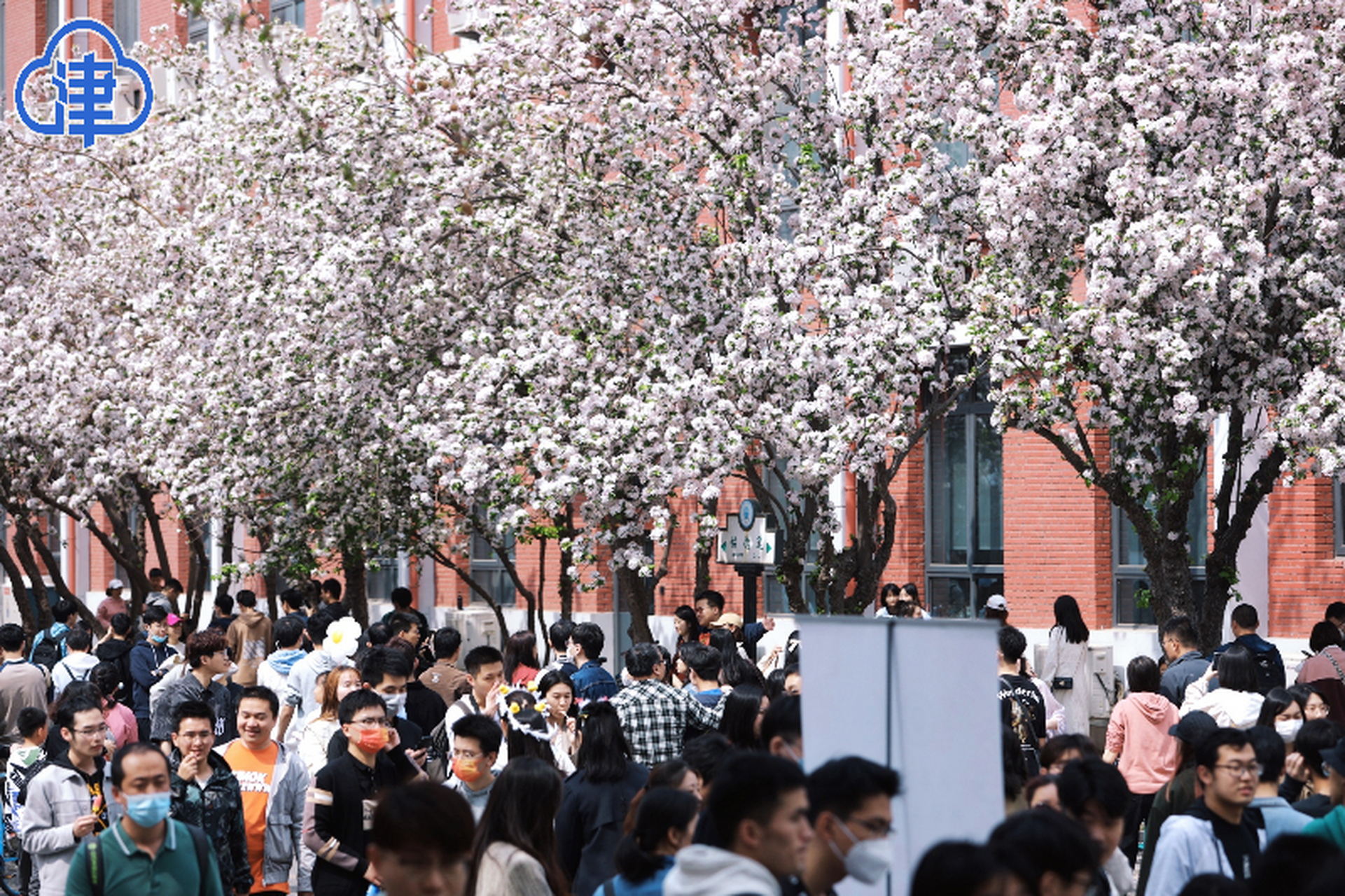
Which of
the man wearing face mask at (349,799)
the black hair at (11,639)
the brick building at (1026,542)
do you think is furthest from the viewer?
the brick building at (1026,542)

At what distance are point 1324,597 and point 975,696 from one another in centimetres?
1477

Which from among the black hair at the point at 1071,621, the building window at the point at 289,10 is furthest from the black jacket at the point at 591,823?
the building window at the point at 289,10

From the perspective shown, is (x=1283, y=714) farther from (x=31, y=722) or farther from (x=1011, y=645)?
(x=31, y=722)

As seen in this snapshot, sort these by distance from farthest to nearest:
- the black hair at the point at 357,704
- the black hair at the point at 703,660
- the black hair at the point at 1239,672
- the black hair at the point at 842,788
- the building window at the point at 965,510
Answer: the building window at the point at 965,510, the black hair at the point at 703,660, the black hair at the point at 1239,672, the black hair at the point at 357,704, the black hair at the point at 842,788

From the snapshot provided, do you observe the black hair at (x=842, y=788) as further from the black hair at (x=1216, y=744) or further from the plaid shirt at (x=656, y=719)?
the plaid shirt at (x=656, y=719)

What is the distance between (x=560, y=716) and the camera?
10273 mm

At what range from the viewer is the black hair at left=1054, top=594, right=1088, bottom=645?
46.2 ft

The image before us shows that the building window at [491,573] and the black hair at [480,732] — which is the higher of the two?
the building window at [491,573]

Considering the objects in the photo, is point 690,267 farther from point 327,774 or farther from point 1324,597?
point 327,774

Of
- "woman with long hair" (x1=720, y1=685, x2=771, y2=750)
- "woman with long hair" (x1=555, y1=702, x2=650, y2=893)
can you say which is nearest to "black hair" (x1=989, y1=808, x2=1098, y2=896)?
"woman with long hair" (x1=555, y1=702, x2=650, y2=893)

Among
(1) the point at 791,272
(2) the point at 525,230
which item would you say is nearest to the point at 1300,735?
(1) the point at 791,272

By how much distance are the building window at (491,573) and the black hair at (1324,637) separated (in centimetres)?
1748

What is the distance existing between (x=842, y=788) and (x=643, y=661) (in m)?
5.49

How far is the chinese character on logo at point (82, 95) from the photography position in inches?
1089
